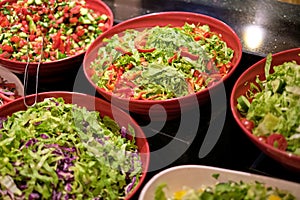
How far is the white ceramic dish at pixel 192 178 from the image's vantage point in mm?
1479

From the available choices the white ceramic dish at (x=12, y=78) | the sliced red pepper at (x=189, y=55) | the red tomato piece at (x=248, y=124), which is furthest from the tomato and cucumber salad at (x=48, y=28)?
the red tomato piece at (x=248, y=124)

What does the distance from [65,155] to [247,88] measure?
81 cm

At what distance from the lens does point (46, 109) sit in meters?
1.81

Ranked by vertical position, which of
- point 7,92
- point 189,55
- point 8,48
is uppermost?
point 189,55

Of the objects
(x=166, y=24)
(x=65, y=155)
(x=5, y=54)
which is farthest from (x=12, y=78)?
(x=166, y=24)

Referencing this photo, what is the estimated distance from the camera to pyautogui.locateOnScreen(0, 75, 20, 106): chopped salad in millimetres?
1994

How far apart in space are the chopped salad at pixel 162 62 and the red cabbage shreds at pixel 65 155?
205 mm

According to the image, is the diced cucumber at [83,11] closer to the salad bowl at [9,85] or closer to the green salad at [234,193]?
the salad bowl at [9,85]

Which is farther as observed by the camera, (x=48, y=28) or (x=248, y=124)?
(x=48, y=28)

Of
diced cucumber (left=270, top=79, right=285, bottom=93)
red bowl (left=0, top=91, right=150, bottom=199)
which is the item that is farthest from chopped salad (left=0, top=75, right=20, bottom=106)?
diced cucumber (left=270, top=79, right=285, bottom=93)

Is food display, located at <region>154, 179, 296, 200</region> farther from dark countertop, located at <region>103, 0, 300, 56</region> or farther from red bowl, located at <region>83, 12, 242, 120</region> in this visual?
dark countertop, located at <region>103, 0, 300, 56</region>

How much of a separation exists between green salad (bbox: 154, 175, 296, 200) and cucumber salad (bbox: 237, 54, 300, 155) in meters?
0.16

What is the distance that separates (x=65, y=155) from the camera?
1615 millimetres

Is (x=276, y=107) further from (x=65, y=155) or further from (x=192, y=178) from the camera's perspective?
(x=65, y=155)
